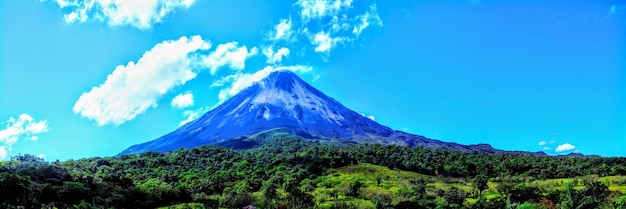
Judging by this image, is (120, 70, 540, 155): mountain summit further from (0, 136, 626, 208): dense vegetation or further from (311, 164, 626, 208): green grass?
(311, 164, 626, 208): green grass

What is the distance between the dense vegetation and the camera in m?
33.8

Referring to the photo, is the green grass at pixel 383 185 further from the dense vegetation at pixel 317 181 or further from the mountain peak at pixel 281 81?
the mountain peak at pixel 281 81

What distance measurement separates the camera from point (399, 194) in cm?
4066

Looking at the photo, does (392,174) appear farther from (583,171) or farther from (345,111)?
(345,111)

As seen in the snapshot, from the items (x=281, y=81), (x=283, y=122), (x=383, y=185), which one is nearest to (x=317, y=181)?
(x=383, y=185)

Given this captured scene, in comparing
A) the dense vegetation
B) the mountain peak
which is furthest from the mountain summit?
the dense vegetation

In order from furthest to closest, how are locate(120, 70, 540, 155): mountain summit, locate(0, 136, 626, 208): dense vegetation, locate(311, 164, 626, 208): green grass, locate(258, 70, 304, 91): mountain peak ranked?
1. locate(258, 70, 304, 91): mountain peak
2. locate(120, 70, 540, 155): mountain summit
3. locate(311, 164, 626, 208): green grass
4. locate(0, 136, 626, 208): dense vegetation

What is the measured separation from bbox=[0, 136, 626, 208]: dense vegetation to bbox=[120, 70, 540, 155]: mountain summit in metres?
48.8

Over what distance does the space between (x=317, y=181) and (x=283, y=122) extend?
9636 centimetres

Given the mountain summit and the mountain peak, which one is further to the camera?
the mountain peak

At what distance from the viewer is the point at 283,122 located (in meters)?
149

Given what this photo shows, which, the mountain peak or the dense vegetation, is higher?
the mountain peak

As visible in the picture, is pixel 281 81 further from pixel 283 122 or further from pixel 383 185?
pixel 383 185

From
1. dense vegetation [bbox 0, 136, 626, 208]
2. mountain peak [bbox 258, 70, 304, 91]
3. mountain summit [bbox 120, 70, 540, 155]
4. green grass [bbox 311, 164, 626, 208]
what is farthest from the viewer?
mountain peak [bbox 258, 70, 304, 91]
